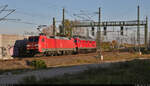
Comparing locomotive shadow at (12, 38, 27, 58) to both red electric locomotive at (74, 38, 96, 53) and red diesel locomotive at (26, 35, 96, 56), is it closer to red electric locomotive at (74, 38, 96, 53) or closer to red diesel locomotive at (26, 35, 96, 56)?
red diesel locomotive at (26, 35, 96, 56)

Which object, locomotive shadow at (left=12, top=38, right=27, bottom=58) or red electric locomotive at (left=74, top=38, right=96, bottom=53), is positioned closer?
locomotive shadow at (left=12, top=38, right=27, bottom=58)

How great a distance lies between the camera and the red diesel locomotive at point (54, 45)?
107 ft

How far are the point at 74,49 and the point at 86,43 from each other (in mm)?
7097

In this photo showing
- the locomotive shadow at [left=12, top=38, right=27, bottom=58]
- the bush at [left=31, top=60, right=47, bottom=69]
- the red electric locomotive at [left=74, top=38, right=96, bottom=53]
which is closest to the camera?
the bush at [left=31, top=60, right=47, bottom=69]

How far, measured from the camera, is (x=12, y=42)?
1502 inches

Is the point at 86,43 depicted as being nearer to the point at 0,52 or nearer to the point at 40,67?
the point at 0,52

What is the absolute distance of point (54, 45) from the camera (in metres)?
36.7

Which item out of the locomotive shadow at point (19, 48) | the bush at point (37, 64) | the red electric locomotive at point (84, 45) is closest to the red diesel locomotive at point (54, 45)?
the red electric locomotive at point (84, 45)

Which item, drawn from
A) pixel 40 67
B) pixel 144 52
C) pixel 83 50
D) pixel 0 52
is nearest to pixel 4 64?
pixel 40 67

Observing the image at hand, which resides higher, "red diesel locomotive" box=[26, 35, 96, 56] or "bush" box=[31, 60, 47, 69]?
"red diesel locomotive" box=[26, 35, 96, 56]

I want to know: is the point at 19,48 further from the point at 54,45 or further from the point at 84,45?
the point at 84,45

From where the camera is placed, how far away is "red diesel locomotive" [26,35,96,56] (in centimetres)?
3275

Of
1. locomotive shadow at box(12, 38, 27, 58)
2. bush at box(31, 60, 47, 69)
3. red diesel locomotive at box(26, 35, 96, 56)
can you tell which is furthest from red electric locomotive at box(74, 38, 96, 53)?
bush at box(31, 60, 47, 69)

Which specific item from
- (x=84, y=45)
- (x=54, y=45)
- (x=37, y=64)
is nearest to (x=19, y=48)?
(x=54, y=45)
